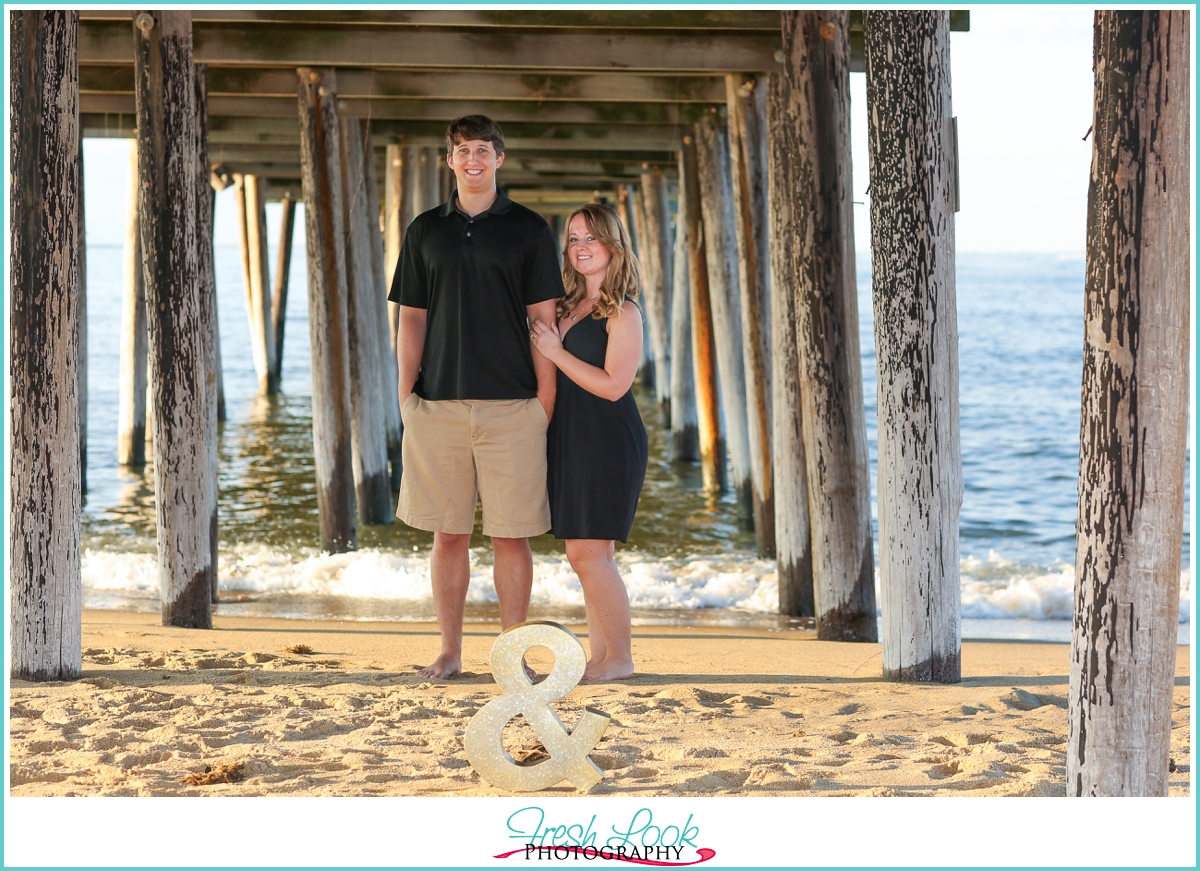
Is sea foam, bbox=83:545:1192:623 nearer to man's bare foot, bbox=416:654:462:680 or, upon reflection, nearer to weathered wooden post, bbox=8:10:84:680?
man's bare foot, bbox=416:654:462:680

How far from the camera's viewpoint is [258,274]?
61.6 ft

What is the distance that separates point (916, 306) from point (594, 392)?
3.75ft

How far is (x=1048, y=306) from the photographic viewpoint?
3972 cm

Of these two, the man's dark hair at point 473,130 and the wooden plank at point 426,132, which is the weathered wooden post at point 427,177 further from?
the man's dark hair at point 473,130

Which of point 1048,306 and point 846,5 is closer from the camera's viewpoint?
point 846,5

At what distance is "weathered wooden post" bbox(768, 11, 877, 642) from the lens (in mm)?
5066

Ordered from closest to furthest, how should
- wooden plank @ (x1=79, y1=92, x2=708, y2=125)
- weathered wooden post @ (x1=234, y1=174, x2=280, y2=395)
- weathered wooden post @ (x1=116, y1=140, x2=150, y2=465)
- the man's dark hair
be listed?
the man's dark hair < wooden plank @ (x1=79, y1=92, x2=708, y2=125) < weathered wooden post @ (x1=116, y1=140, x2=150, y2=465) < weathered wooden post @ (x1=234, y1=174, x2=280, y2=395)

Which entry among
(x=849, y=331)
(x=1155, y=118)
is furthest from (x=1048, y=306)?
(x=1155, y=118)

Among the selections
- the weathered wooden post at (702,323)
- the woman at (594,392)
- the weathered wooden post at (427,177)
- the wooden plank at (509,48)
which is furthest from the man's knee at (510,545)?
the weathered wooden post at (427,177)

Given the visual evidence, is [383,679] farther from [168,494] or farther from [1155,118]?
[1155,118]

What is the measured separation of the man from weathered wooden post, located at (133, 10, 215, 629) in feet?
5.46

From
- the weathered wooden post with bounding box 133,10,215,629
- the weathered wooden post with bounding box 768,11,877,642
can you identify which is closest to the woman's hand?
the weathered wooden post with bounding box 768,11,877,642

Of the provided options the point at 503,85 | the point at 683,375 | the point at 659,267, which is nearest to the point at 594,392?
the point at 503,85

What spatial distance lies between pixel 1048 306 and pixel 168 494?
3902 cm
